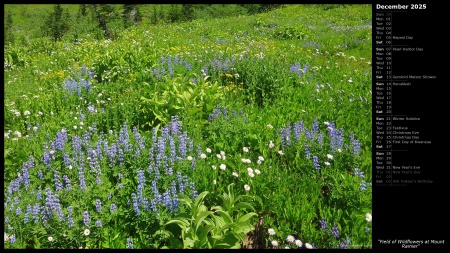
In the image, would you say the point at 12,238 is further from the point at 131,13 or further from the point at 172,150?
the point at 131,13

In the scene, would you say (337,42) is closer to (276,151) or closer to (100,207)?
(276,151)

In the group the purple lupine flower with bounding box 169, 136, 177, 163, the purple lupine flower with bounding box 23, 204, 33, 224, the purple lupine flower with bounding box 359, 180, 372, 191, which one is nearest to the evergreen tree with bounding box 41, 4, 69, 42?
the purple lupine flower with bounding box 169, 136, 177, 163

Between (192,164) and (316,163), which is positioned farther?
(316,163)

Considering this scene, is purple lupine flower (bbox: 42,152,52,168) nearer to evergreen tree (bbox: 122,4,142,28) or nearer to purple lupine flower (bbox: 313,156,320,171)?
purple lupine flower (bbox: 313,156,320,171)

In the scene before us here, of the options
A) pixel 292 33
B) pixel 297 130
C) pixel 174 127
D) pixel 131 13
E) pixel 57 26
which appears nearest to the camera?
pixel 174 127

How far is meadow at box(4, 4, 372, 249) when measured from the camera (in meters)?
3.38

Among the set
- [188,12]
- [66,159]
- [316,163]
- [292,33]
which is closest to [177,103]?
[66,159]

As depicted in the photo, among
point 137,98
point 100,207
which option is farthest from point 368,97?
point 100,207

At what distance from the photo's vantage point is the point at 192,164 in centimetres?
416

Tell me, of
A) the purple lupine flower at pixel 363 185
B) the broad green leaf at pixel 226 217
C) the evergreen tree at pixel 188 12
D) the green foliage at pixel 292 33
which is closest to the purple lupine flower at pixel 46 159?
the broad green leaf at pixel 226 217

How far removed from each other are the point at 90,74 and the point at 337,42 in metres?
10.1

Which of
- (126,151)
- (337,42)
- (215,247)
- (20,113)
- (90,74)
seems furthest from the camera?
(337,42)

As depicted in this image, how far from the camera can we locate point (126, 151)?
14.1 ft

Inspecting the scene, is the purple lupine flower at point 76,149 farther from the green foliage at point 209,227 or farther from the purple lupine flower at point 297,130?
the purple lupine flower at point 297,130
